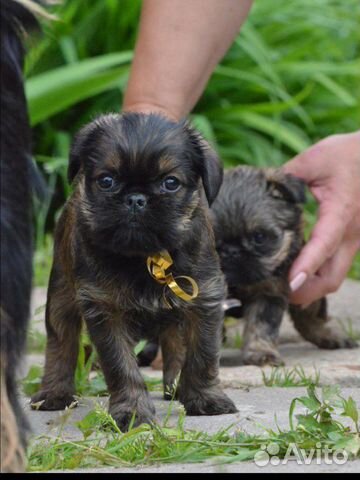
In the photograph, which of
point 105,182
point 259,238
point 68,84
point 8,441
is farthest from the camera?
point 68,84

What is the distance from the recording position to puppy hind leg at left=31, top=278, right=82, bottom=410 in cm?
380

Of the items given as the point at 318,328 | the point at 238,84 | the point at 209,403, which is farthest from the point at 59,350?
the point at 238,84

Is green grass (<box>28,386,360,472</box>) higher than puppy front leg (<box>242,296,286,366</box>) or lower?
higher

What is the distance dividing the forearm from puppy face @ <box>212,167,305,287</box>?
0.52 metres

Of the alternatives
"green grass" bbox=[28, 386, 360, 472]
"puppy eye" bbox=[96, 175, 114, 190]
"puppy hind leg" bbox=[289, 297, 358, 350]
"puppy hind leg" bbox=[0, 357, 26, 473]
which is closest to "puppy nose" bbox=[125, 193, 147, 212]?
"puppy eye" bbox=[96, 175, 114, 190]

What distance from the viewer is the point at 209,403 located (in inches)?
141

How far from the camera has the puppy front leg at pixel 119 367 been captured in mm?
3357

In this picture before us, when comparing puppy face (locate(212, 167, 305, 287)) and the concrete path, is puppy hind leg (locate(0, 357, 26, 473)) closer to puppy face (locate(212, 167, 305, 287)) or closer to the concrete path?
the concrete path

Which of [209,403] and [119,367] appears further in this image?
[209,403]

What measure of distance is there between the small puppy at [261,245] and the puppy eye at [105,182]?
5.39 ft

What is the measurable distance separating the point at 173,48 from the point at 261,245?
969mm

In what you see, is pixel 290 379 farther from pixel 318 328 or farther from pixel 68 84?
pixel 68 84

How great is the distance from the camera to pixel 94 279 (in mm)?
3492

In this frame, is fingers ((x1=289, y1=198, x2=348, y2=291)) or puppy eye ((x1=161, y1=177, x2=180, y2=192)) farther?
fingers ((x1=289, y1=198, x2=348, y2=291))
